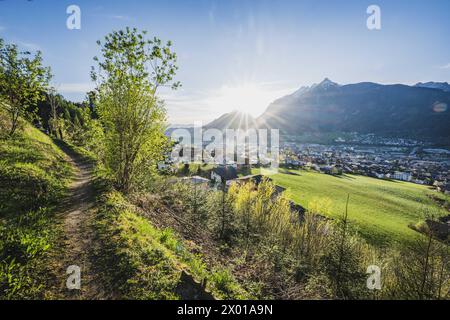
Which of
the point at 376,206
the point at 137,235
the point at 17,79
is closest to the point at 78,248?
the point at 137,235

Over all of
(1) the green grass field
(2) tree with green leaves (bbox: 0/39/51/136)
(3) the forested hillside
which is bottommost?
(1) the green grass field

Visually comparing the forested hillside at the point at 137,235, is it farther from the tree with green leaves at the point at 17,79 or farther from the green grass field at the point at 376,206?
the green grass field at the point at 376,206

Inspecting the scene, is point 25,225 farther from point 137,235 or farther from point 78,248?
point 137,235

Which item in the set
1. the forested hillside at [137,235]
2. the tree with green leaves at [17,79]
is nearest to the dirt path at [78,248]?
the forested hillside at [137,235]

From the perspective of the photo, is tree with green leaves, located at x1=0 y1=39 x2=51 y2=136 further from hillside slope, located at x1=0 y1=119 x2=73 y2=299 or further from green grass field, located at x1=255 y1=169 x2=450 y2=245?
green grass field, located at x1=255 y1=169 x2=450 y2=245

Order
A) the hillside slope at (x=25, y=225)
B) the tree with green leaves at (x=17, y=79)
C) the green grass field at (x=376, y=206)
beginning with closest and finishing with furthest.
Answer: the hillside slope at (x=25, y=225) < the tree with green leaves at (x=17, y=79) < the green grass field at (x=376, y=206)

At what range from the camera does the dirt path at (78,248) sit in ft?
18.0

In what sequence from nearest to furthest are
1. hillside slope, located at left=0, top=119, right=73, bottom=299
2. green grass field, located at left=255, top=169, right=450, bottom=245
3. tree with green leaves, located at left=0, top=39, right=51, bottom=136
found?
hillside slope, located at left=0, top=119, right=73, bottom=299
tree with green leaves, located at left=0, top=39, right=51, bottom=136
green grass field, located at left=255, top=169, right=450, bottom=245

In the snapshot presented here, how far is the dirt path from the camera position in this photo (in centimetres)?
550

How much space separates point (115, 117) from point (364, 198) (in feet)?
204

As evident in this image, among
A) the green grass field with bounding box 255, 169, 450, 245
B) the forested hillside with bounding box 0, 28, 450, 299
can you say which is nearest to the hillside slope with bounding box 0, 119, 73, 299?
the forested hillside with bounding box 0, 28, 450, 299
